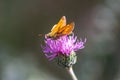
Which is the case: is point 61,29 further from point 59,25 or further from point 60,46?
point 60,46

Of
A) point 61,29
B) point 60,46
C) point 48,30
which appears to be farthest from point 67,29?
point 48,30

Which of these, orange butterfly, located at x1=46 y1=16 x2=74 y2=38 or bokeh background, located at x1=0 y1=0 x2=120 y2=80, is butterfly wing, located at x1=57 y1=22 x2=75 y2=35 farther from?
bokeh background, located at x1=0 y1=0 x2=120 y2=80

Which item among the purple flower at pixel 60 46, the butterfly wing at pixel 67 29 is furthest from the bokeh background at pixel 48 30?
the butterfly wing at pixel 67 29

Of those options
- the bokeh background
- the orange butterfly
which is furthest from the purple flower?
the bokeh background

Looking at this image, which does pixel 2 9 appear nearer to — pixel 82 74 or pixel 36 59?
pixel 36 59

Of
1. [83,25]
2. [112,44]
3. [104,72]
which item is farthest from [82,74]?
[83,25]
